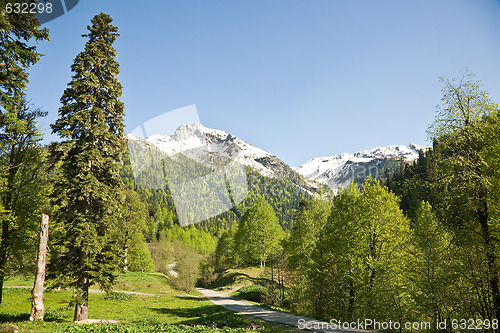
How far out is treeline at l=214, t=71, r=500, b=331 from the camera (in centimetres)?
1398

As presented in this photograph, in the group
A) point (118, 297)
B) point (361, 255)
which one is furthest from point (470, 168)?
point (118, 297)

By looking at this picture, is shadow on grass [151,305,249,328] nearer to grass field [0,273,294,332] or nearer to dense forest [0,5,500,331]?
grass field [0,273,294,332]

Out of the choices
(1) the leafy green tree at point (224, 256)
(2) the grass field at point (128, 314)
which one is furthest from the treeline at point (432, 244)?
(1) the leafy green tree at point (224, 256)

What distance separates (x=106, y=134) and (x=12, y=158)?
32.8 ft

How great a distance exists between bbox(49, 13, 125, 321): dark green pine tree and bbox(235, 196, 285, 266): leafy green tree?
34.8 metres

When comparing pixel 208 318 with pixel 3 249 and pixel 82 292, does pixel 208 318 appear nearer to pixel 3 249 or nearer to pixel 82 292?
pixel 82 292

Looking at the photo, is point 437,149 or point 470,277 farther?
point 437,149

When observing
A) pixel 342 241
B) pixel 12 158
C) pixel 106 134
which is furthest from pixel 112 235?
pixel 342 241

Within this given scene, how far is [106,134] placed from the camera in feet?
59.6

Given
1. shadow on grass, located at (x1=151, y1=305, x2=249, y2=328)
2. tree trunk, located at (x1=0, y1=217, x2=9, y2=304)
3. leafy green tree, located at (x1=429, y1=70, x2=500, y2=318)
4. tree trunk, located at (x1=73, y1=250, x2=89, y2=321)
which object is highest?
leafy green tree, located at (x1=429, y1=70, x2=500, y2=318)

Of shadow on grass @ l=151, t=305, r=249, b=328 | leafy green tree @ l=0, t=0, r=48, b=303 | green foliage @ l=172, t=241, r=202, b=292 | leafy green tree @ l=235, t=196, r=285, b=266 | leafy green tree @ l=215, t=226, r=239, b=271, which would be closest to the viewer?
leafy green tree @ l=0, t=0, r=48, b=303

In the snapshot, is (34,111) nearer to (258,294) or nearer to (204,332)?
(204,332)

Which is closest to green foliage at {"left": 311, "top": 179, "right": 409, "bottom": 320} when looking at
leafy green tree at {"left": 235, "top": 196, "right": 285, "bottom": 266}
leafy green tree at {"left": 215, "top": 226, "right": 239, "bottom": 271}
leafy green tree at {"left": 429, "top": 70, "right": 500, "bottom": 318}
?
leafy green tree at {"left": 429, "top": 70, "right": 500, "bottom": 318}

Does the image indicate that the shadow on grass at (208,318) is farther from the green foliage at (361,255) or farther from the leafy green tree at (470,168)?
the leafy green tree at (470,168)
